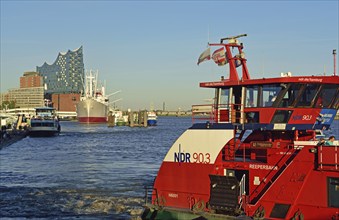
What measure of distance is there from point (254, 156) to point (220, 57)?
3787 millimetres

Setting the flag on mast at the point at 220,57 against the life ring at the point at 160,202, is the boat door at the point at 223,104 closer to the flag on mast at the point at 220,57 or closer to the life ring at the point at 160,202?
the flag on mast at the point at 220,57

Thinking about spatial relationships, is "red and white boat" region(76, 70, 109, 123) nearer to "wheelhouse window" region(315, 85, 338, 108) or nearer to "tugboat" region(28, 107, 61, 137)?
"tugboat" region(28, 107, 61, 137)

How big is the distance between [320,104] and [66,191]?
1814 cm

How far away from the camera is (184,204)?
19.0 m

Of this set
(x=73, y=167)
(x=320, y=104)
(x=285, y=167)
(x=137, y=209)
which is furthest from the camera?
(x=73, y=167)

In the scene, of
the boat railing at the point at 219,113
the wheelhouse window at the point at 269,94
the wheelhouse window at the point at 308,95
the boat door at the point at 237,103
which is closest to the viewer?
the wheelhouse window at the point at 308,95

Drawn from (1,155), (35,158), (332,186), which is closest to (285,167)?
(332,186)

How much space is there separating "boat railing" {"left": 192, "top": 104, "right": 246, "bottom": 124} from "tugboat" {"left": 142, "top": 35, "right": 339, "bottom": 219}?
3 cm

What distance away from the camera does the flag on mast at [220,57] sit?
19562mm

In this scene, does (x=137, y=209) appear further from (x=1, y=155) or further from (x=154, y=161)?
(x=1, y=155)

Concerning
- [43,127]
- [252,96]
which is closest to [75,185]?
[252,96]

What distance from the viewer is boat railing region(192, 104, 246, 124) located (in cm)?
1843

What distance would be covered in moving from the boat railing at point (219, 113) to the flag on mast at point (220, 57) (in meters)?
1.61

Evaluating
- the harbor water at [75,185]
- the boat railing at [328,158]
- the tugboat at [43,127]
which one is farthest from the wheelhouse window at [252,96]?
the tugboat at [43,127]
